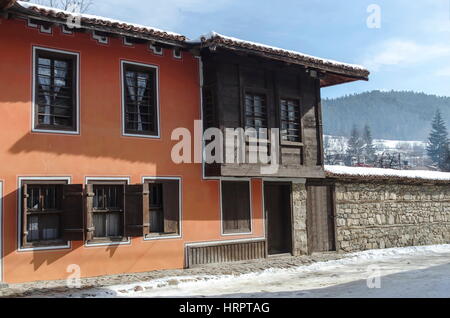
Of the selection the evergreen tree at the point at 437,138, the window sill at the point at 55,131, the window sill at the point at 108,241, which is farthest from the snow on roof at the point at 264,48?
the evergreen tree at the point at 437,138

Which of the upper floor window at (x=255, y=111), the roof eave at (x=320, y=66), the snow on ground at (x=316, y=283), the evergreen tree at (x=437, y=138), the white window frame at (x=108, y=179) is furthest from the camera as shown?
the evergreen tree at (x=437, y=138)

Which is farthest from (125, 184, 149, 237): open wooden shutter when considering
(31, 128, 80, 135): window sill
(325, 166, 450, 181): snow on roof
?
(325, 166, 450, 181): snow on roof

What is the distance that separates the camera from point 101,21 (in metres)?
10.5

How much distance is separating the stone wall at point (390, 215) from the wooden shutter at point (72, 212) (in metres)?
8.42

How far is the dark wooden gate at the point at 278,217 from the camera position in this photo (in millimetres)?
14352

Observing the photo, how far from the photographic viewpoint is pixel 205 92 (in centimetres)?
1293

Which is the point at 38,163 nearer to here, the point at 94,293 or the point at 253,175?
the point at 94,293

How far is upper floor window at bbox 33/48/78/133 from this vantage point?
10.5m

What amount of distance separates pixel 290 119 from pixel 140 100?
4.38m

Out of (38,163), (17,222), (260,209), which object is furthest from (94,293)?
(260,209)

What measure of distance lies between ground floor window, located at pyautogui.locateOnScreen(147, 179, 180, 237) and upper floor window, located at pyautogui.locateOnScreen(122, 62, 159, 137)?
4.07 feet

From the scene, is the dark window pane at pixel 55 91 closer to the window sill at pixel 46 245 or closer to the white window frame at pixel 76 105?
the white window frame at pixel 76 105

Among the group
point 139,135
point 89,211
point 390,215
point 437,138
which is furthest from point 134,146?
point 437,138

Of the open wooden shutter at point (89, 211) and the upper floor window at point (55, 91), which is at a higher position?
the upper floor window at point (55, 91)
